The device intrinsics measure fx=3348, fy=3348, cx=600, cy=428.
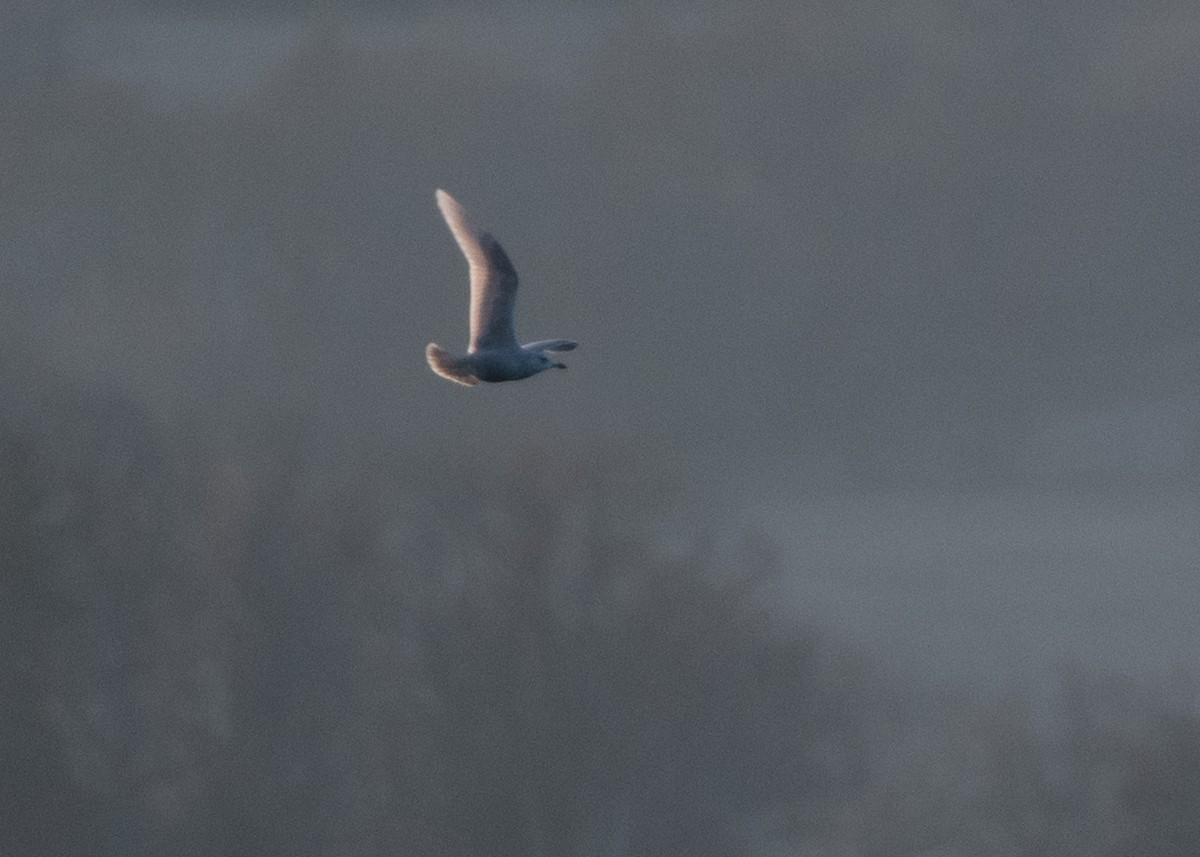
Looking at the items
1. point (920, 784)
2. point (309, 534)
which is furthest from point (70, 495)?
point (920, 784)

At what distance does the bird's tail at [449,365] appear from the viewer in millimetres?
25047

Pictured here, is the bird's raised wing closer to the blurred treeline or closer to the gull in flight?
the gull in flight

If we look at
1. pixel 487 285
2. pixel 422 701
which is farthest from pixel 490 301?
pixel 422 701

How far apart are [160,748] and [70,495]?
459cm

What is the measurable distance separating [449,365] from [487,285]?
0.81m

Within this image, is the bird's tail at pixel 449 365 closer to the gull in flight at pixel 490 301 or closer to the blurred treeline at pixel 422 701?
the gull in flight at pixel 490 301

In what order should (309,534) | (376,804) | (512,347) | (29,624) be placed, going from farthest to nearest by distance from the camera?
(309,534) → (376,804) → (29,624) → (512,347)

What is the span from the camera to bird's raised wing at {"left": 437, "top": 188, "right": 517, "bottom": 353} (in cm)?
2556

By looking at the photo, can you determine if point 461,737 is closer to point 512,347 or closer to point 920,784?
point 920,784

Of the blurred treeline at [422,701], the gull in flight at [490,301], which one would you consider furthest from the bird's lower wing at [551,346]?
the blurred treeline at [422,701]

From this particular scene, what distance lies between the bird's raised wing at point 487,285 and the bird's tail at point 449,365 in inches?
13.1

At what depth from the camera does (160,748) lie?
55500mm

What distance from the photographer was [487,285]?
25.6 m

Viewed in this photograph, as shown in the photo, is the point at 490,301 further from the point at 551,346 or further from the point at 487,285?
the point at 551,346
